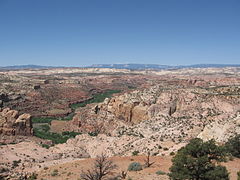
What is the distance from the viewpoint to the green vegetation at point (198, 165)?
48.1ft

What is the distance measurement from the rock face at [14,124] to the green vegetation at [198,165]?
36263 mm

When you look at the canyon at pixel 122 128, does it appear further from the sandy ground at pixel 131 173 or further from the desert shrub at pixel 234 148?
the desert shrub at pixel 234 148

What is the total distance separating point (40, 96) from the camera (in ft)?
289

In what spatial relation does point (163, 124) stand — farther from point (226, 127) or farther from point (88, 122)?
point (88, 122)

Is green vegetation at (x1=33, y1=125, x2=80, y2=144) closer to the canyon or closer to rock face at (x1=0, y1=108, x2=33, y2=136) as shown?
the canyon

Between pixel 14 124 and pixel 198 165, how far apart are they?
37.7 metres

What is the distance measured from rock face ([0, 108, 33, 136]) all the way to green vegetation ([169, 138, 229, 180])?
1428 inches

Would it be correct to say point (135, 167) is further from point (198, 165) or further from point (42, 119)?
point (42, 119)

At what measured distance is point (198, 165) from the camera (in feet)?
49.4

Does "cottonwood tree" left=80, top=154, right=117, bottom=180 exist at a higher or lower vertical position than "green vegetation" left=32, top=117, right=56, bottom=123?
higher

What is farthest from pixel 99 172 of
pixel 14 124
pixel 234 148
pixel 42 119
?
pixel 42 119

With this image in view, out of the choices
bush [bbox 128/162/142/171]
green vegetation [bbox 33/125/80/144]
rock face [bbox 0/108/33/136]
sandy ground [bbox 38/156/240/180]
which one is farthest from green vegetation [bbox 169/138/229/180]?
rock face [bbox 0/108/33/136]

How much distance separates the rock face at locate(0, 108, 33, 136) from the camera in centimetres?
4466

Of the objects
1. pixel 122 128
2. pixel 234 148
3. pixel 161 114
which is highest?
pixel 234 148
